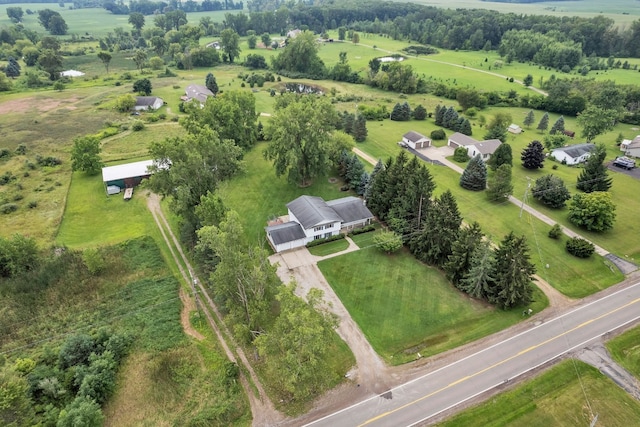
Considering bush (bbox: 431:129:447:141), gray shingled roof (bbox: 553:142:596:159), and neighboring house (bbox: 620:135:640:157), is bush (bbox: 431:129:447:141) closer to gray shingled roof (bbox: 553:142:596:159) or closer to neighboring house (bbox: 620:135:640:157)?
gray shingled roof (bbox: 553:142:596:159)

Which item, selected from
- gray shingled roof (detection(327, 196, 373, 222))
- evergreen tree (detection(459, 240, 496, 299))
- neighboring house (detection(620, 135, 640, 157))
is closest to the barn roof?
gray shingled roof (detection(327, 196, 373, 222))

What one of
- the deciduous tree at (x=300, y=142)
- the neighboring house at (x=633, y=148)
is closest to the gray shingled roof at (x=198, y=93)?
the deciduous tree at (x=300, y=142)

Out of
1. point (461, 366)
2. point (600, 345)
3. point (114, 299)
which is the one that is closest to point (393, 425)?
point (461, 366)

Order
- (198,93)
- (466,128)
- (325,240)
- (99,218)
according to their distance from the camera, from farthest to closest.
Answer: (198,93), (466,128), (99,218), (325,240)

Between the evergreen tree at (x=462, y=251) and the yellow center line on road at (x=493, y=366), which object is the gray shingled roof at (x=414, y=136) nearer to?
the evergreen tree at (x=462, y=251)

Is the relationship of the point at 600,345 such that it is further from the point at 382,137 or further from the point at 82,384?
the point at 382,137

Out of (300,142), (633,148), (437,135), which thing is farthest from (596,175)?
(300,142)

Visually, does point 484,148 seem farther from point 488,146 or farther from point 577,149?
point 577,149
